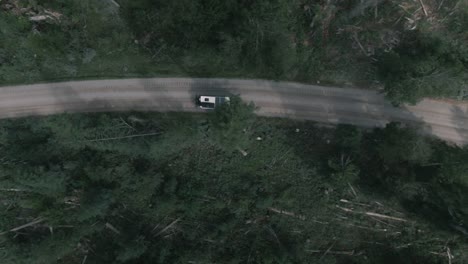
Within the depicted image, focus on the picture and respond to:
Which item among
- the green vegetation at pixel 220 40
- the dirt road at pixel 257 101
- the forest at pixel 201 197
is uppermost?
the green vegetation at pixel 220 40

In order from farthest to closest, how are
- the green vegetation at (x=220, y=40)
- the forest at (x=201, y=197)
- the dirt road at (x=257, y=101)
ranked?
the dirt road at (x=257, y=101) < the forest at (x=201, y=197) < the green vegetation at (x=220, y=40)

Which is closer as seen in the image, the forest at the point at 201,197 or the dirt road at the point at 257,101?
the forest at the point at 201,197

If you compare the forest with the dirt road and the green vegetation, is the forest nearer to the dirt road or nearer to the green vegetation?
the dirt road

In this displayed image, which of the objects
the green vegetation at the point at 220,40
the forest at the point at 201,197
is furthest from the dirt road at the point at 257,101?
the forest at the point at 201,197

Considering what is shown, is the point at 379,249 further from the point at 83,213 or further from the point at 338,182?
the point at 83,213

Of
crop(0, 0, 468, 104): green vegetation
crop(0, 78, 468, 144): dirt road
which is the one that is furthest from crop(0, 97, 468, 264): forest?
crop(0, 0, 468, 104): green vegetation

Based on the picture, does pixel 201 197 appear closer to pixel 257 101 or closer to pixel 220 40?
pixel 257 101

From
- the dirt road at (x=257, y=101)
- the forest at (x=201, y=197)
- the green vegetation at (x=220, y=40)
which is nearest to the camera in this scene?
the green vegetation at (x=220, y=40)

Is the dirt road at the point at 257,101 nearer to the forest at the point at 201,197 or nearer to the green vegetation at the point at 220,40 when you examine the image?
the green vegetation at the point at 220,40
